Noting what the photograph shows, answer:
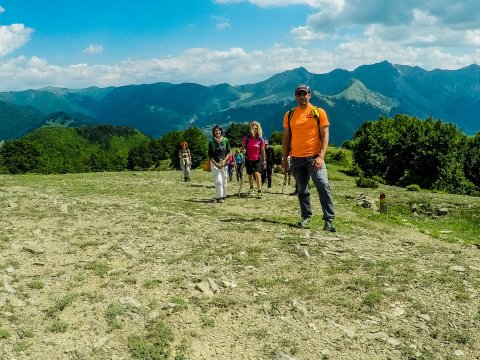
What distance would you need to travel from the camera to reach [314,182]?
11.3 meters

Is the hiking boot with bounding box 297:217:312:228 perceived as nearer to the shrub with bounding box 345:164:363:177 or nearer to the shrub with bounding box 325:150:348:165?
the shrub with bounding box 345:164:363:177

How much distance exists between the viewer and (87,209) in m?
14.1

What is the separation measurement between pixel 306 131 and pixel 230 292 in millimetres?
5332

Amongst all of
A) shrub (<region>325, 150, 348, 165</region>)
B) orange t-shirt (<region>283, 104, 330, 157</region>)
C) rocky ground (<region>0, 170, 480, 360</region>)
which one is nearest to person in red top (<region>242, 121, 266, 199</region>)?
rocky ground (<region>0, 170, 480, 360</region>)

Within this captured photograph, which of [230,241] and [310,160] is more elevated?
[310,160]

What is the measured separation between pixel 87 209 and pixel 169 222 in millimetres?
3648

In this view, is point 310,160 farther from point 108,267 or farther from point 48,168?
point 48,168

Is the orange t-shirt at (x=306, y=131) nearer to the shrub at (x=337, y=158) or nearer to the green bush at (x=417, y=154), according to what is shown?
the green bush at (x=417, y=154)

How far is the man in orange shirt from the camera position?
10.9 m

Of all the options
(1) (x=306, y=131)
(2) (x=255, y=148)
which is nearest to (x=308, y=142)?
(1) (x=306, y=131)

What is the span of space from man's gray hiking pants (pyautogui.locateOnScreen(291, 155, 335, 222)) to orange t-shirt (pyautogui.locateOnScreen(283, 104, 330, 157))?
0.80 ft

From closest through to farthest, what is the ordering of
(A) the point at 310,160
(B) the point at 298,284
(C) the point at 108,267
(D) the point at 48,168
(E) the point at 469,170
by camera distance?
(B) the point at 298,284 < (C) the point at 108,267 < (A) the point at 310,160 < (E) the point at 469,170 < (D) the point at 48,168

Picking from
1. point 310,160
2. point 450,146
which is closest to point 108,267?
point 310,160

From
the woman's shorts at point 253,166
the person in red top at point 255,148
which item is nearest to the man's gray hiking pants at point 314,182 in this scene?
the person in red top at point 255,148
